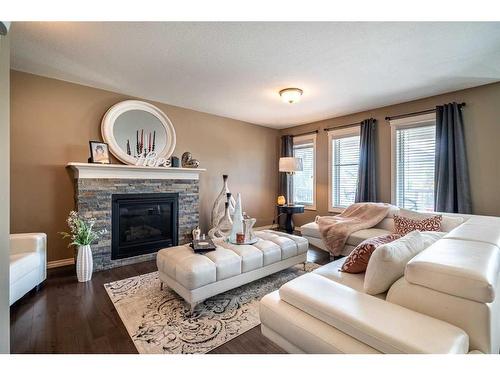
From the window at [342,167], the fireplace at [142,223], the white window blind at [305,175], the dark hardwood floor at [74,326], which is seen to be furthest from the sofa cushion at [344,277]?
the white window blind at [305,175]

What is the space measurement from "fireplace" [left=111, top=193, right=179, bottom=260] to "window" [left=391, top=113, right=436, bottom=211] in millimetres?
3766

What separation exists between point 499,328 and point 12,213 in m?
4.42

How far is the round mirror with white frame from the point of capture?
3428mm

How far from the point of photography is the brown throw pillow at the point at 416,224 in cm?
A: 291

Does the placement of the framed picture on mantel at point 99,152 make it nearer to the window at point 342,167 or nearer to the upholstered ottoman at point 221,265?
the upholstered ottoman at point 221,265

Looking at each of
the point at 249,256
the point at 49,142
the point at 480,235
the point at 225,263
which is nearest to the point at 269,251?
the point at 249,256

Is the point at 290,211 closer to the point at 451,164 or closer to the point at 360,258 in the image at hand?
the point at 451,164

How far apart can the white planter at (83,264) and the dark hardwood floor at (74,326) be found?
0.09 metres

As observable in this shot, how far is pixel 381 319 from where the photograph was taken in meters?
1.01

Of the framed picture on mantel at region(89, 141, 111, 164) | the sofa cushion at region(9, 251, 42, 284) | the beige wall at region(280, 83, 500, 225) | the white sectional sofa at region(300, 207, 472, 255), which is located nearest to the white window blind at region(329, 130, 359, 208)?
the white sectional sofa at region(300, 207, 472, 255)

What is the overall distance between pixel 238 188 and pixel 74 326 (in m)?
3.63

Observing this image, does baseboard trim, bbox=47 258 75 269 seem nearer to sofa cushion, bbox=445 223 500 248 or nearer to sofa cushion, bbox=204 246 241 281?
sofa cushion, bbox=204 246 241 281
